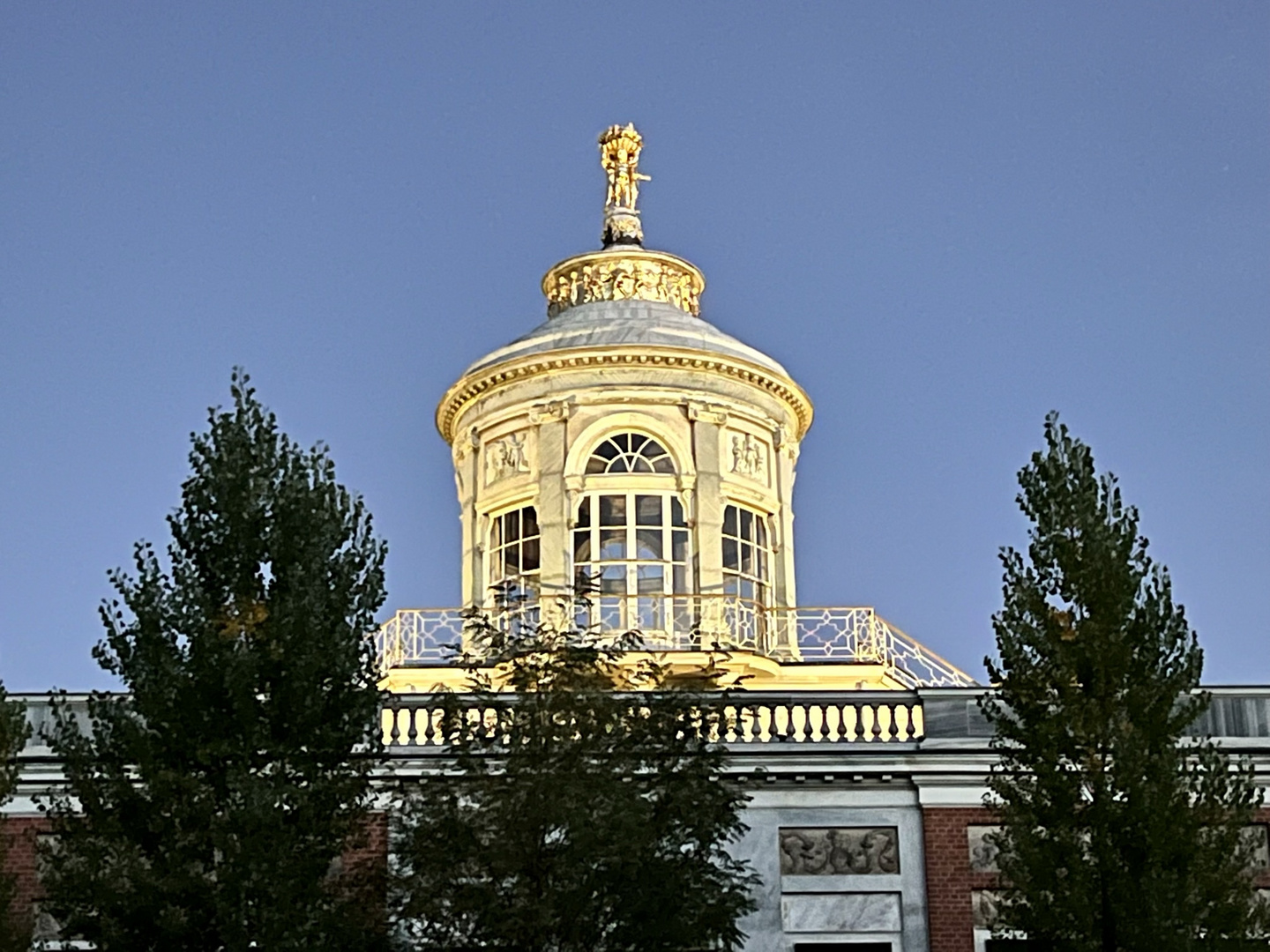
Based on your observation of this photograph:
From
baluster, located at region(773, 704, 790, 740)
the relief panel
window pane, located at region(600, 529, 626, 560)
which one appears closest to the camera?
baluster, located at region(773, 704, 790, 740)

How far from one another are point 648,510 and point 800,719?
7.37 meters

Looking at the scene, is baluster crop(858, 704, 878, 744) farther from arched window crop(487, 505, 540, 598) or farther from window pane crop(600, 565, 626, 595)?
arched window crop(487, 505, 540, 598)

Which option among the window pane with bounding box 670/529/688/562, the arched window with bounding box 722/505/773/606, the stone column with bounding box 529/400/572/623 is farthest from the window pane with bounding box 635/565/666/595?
the stone column with bounding box 529/400/572/623

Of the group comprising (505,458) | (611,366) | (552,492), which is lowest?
(552,492)

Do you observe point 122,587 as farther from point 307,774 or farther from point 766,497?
point 766,497

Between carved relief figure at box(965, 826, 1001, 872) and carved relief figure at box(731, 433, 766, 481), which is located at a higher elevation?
carved relief figure at box(731, 433, 766, 481)

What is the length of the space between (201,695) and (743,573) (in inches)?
533

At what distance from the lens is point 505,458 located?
36.4 meters

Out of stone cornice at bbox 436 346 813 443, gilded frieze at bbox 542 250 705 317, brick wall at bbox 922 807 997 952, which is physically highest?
gilded frieze at bbox 542 250 705 317

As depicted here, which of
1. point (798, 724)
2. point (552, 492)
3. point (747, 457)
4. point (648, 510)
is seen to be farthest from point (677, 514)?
point (798, 724)

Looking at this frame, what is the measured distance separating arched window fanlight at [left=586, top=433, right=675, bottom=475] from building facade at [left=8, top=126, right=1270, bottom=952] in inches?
1.1

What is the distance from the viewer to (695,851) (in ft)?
81.4

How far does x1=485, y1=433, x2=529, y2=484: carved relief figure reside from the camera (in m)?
36.2

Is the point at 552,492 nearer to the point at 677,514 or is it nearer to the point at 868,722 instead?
the point at 677,514
